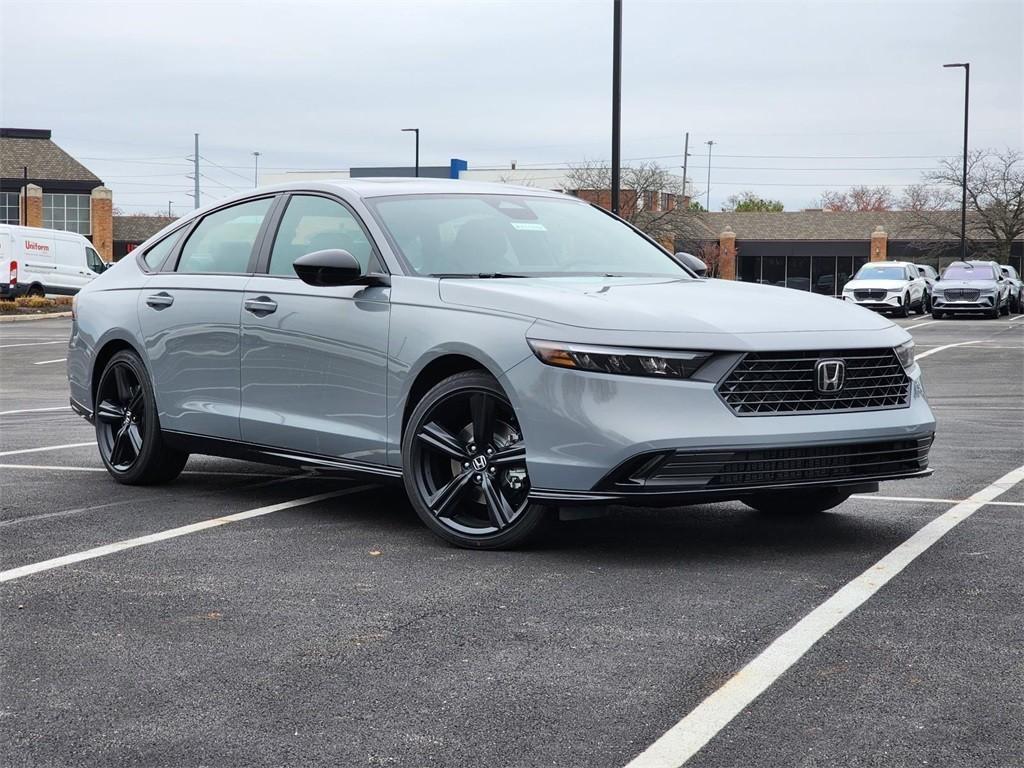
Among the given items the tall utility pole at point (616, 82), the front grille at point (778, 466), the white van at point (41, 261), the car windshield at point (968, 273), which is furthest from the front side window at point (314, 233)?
the car windshield at point (968, 273)

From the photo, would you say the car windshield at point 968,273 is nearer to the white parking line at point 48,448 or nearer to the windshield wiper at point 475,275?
the white parking line at point 48,448

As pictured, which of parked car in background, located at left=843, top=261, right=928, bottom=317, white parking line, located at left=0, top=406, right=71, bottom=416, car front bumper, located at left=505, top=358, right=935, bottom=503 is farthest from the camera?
parked car in background, located at left=843, top=261, right=928, bottom=317

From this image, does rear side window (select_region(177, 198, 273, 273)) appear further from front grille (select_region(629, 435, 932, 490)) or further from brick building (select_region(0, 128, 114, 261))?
brick building (select_region(0, 128, 114, 261))

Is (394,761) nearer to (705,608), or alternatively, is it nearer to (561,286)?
(705,608)

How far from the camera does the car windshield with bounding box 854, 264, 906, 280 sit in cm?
4219

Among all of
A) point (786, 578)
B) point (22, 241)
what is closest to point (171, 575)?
point (786, 578)

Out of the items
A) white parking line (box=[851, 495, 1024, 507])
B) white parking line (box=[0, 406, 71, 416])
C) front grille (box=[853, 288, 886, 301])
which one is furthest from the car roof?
front grille (box=[853, 288, 886, 301])

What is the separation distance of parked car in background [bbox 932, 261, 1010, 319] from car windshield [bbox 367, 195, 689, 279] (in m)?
34.3

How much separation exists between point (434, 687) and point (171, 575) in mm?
1939

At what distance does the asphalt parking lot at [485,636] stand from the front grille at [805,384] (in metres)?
0.65

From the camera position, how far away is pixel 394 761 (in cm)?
356

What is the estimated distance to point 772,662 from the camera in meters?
4.43

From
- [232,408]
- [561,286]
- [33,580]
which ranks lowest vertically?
[33,580]

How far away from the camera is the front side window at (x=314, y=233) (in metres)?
7.05
